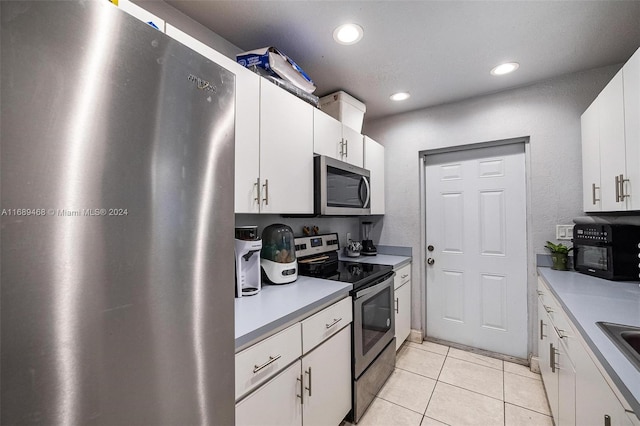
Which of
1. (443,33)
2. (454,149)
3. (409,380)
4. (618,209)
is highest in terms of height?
(443,33)

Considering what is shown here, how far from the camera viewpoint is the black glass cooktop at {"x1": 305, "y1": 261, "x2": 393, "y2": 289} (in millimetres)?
1795

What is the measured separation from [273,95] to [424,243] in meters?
2.10

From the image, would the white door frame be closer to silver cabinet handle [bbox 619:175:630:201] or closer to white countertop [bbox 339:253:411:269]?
white countertop [bbox 339:253:411:269]

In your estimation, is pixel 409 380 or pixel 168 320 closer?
pixel 168 320

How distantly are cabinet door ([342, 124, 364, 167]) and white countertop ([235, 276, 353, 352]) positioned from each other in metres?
1.10

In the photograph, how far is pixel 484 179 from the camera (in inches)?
101

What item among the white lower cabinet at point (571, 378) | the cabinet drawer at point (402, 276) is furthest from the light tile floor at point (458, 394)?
the cabinet drawer at point (402, 276)

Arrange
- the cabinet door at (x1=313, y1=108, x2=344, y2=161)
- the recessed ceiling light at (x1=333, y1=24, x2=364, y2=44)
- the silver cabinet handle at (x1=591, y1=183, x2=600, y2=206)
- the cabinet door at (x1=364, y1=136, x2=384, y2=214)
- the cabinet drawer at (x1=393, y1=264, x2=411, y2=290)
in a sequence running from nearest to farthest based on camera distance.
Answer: the recessed ceiling light at (x1=333, y1=24, x2=364, y2=44) → the silver cabinet handle at (x1=591, y1=183, x2=600, y2=206) → the cabinet door at (x1=313, y1=108, x2=344, y2=161) → the cabinet drawer at (x1=393, y1=264, x2=411, y2=290) → the cabinet door at (x1=364, y1=136, x2=384, y2=214)

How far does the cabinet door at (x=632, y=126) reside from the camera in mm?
1303

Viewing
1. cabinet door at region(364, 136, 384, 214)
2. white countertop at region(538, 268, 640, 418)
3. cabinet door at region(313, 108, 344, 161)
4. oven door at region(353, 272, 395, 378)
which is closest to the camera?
white countertop at region(538, 268, 640, 418)

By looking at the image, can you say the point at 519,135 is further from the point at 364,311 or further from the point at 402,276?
the point at 364,311

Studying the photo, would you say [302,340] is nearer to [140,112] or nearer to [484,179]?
[140,112]

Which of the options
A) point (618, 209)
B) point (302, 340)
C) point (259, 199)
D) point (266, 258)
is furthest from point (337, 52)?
point (618, 209)

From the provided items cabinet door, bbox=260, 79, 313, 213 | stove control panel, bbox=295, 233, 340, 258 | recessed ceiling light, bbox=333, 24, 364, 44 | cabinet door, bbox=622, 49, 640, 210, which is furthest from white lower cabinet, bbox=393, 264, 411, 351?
recessed ceiling light, bbox=333, 24, 364, 44
